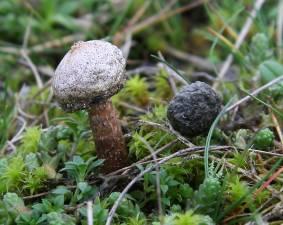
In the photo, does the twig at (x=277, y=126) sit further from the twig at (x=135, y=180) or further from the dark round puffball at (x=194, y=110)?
the twig at (x=135, y=180)

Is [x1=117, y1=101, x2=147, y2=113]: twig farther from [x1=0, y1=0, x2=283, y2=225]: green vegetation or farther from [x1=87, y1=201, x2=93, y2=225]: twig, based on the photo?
[x1=87, y1=201, x2=93, y2=225]: twig

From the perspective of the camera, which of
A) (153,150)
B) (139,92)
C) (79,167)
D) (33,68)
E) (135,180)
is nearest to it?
(135,180)

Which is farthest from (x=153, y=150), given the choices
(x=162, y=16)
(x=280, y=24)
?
(x=162, y=16)

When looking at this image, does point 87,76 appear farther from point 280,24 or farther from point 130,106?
point 280,24

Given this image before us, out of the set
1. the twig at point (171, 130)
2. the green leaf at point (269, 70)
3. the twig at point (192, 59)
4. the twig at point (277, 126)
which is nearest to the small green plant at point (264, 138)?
the twig at point (277, 126)

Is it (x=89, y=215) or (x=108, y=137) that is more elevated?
(x=108, y=137)

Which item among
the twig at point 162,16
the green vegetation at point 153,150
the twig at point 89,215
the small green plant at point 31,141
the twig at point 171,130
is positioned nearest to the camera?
the twig at point 89,215

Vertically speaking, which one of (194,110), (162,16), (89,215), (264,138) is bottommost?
A: (89,215)
